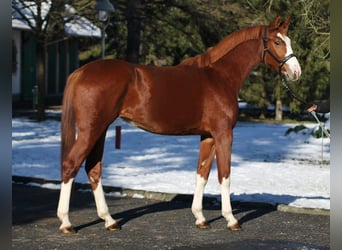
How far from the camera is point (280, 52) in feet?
21.5

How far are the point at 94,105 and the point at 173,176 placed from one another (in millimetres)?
4645

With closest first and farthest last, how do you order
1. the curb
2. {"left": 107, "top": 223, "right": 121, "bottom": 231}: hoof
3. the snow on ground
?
{"left": 107, "top": 223, "right": 121, "bottom": 231}: hoof → the curb → the snow on ground

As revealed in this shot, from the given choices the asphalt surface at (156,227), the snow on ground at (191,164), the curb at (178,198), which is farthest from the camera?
the snow on ground at (191,164)

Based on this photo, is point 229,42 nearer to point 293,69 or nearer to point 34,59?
point 293,69

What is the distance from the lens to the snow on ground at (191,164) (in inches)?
364

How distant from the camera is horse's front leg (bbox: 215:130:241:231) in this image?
642 cm

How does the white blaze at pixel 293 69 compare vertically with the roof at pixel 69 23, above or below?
below

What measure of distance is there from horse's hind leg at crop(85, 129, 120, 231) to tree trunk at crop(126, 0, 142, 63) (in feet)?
44.6

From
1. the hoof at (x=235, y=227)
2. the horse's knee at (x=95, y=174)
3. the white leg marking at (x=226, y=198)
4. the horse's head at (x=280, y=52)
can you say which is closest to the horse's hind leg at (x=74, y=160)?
the horse's knee at (x=95, y=174)

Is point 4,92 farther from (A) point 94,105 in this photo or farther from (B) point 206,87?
(B) point 206,87

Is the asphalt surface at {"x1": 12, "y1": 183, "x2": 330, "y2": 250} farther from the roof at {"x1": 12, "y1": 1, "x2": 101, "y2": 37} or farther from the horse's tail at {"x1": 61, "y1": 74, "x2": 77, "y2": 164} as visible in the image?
the roof at {"x1": 12, "y1": 1, "x2": 101, "y2": 37}

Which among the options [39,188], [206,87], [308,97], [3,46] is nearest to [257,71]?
[308,97]

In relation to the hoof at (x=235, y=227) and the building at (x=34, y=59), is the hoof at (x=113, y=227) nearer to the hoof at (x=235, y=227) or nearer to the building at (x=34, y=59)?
the hoof at (x=235, y=227)

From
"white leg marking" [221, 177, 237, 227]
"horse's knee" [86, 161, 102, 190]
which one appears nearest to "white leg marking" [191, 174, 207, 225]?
"white leg marking" [221, 177, 237, 227]
